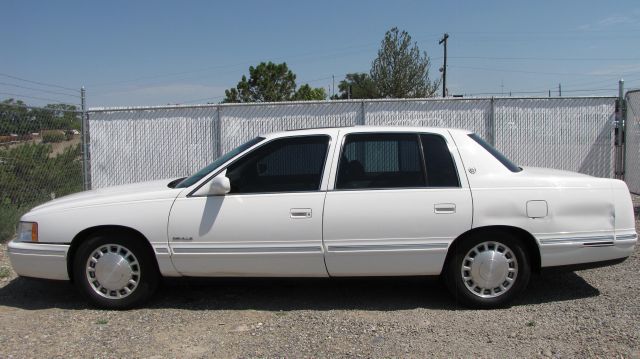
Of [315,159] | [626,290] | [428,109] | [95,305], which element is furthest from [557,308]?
[428,109]

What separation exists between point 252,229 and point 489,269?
6.60 feet

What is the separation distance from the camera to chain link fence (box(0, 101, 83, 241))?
752 centimetres

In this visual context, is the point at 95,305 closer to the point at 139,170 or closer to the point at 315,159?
the point at 315,159

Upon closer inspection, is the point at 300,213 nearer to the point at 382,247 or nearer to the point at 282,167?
the point at 282,167

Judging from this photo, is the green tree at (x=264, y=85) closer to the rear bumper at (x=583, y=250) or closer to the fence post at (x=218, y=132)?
the fence post at (x=218, y=132)

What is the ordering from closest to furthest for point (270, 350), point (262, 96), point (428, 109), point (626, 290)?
point (270, 350), point (626, 290), point (428, 109), point (262, 96)

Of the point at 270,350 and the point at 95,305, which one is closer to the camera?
the point at 270,350

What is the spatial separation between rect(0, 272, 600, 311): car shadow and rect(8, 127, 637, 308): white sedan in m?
0.26

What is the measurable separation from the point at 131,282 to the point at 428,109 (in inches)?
257

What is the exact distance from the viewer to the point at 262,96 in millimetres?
31188

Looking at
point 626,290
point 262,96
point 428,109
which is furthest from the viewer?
point 262,96

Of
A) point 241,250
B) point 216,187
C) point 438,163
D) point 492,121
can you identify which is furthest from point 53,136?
point 492,121

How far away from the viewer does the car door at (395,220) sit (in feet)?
14.6

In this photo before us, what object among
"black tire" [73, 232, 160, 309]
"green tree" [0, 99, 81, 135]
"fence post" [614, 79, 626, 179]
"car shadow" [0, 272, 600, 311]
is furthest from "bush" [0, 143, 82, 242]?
"fence post" [614, 79, 626, 179]
